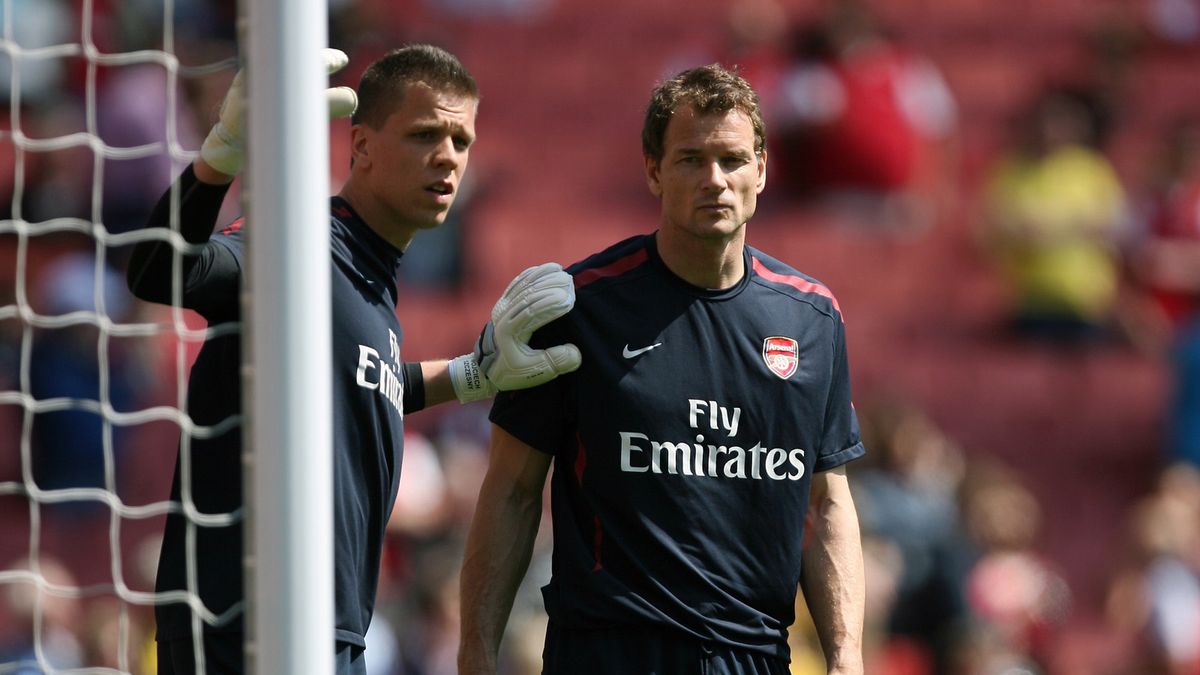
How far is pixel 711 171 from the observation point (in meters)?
4.15

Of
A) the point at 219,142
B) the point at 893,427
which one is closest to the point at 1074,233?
the point at 893,427

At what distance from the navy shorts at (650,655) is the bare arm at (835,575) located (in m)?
0.22

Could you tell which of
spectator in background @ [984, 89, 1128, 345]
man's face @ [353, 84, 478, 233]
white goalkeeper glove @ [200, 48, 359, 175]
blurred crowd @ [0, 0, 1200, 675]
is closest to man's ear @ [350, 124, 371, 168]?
man's face @ [353, 84, 478, 233]

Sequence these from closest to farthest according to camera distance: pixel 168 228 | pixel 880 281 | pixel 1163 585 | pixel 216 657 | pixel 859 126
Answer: pixel 168 228 < pixel 216 657 < pixel 1163 585 < pixel 859 126 < pixel 880 281

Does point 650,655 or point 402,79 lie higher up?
point 402,79

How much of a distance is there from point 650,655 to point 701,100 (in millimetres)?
1284

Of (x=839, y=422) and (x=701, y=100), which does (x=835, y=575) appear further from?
(x=701, y=100)

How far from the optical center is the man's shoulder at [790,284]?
4398mm

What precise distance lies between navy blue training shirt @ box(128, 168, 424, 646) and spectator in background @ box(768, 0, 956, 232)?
27.8 ft

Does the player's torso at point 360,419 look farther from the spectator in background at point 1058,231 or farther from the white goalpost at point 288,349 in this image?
the spectator in background at point 1058,231

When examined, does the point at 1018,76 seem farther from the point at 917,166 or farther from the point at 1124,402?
the point at 1124,402

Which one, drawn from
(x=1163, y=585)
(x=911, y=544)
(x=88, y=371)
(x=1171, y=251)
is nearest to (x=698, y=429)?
(x=911, y=544)

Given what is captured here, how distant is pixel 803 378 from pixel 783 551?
41cm

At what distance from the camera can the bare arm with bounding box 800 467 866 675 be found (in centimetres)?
430
